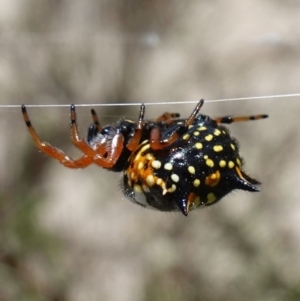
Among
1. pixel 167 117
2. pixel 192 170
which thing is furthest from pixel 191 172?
pixel 167 117

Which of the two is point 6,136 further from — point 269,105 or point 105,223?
point 269,105

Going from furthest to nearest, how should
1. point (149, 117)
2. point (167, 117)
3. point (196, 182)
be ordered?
point (149, 117)
point (167, 117)
point (196, 182)

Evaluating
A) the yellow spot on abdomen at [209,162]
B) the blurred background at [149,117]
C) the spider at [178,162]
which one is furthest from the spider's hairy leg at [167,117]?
the blurred background at [149,117]

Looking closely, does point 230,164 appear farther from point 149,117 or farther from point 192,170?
point 149,117

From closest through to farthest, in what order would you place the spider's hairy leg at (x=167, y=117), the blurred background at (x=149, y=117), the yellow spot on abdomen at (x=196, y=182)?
the yellow spot on abdomen at (x=196, y=182), the spider's hairy leg at (x=167, y=117), the blurred background at (x=149, y=117)

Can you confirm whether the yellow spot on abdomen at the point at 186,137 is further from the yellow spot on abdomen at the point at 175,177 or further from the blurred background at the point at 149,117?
the blurred background at the point at 149,117

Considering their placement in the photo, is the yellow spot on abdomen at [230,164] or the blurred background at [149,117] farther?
the blurred background at [149,117]
